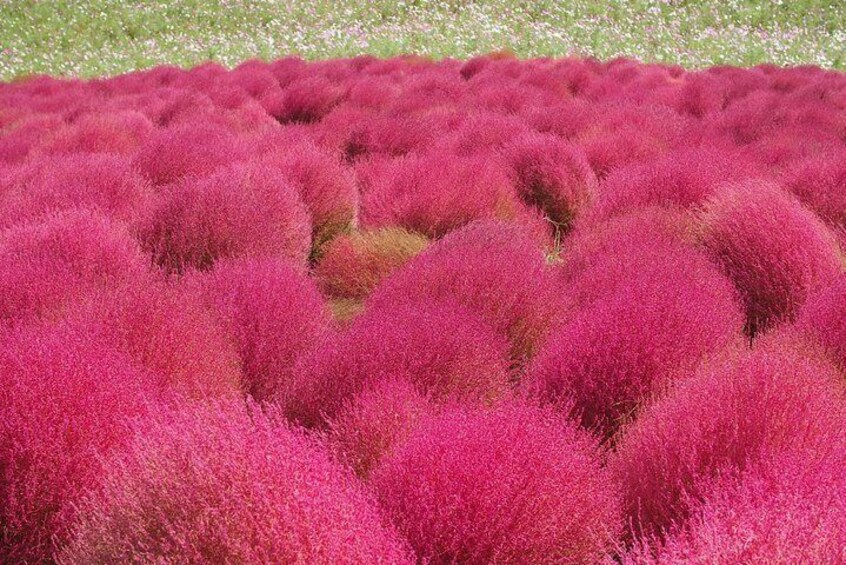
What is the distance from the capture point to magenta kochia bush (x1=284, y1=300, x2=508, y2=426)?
2172mm

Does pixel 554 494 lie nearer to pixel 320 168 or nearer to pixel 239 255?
pixel 239 255

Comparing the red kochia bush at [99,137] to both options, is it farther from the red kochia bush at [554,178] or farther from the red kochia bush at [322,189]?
the red kochia bush at [554,178]

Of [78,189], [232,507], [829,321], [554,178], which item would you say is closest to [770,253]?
[829,321]

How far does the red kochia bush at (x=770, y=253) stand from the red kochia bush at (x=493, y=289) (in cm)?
73

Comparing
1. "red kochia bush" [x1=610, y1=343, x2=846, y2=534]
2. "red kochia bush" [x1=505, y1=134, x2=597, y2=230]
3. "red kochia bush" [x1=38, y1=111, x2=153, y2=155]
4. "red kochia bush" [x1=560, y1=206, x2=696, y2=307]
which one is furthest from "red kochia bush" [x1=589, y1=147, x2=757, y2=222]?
"red kochia bush" [x1=38, y1=111, x2=153, y2=155]

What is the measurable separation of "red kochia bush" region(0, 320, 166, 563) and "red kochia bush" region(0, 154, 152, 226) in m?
1.98

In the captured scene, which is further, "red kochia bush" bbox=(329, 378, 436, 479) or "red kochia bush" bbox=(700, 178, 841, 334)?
"red kochia bush" bbox=(700, 178, 841, 334)

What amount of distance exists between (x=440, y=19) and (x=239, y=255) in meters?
13.7

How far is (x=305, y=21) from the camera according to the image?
1641 centimetres

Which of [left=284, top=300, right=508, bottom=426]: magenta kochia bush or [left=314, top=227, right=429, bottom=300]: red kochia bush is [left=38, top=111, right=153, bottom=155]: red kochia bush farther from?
[left=284, top=300, right=508, bottom=426]: magenta kochia bush

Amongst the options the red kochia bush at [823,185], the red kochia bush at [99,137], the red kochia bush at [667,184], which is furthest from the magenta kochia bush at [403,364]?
the red kochia bush at [99,137]

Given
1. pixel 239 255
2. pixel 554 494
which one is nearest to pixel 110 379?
pixel 554 494

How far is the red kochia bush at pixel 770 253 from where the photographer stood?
301 cm

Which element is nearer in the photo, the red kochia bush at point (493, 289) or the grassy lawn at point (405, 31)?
the red kochia bush at point (493, 289)
